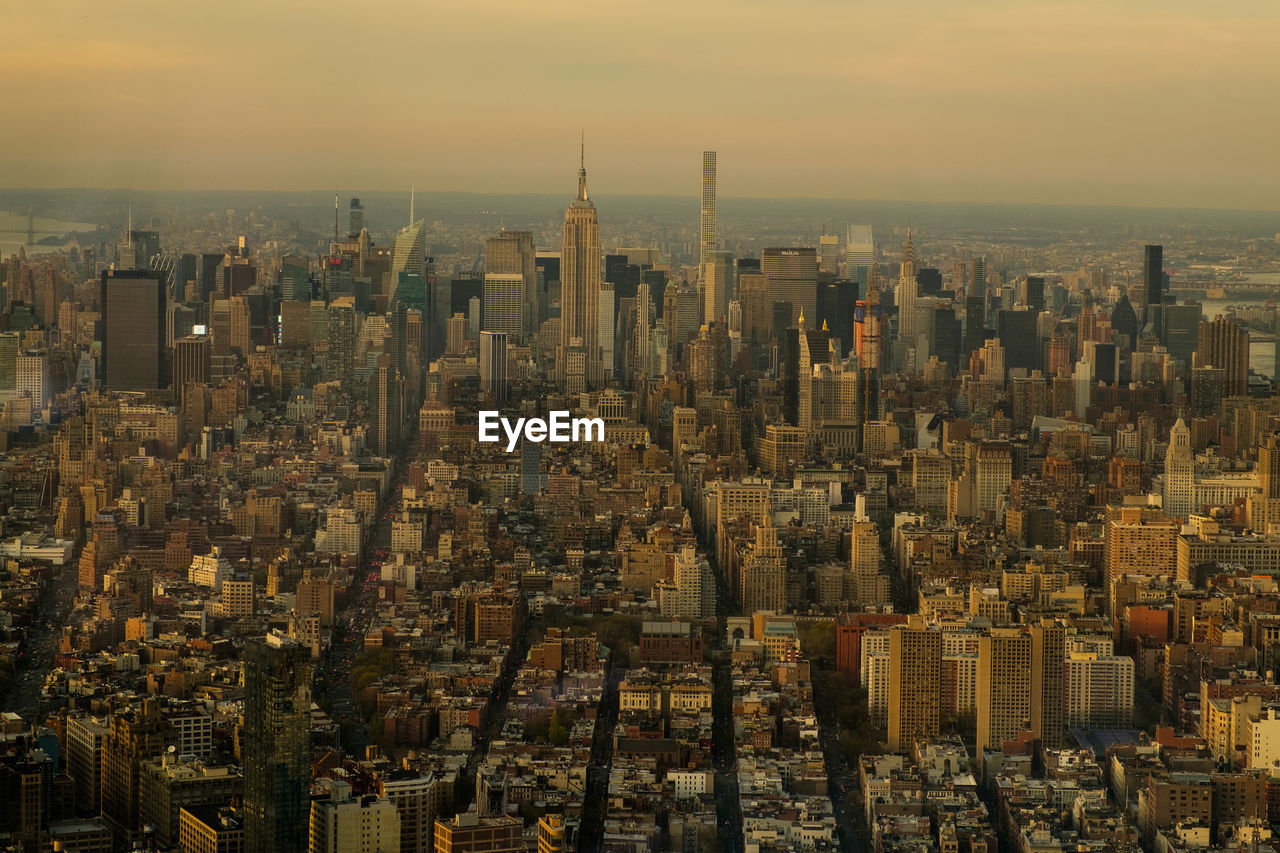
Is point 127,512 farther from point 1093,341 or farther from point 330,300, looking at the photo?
point 1093,341

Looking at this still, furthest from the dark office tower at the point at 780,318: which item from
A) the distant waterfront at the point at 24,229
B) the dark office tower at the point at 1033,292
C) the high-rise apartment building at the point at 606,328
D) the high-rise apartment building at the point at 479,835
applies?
the high-rise apartment building at the point at 479,835

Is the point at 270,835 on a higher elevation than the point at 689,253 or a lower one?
lower

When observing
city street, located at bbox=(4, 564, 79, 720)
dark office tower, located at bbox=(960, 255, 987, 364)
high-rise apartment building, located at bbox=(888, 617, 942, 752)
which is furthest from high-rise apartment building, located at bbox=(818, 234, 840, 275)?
city street, located at bbox=(4, 564, 79, 720)

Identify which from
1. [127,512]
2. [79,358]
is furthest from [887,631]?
[79,358]

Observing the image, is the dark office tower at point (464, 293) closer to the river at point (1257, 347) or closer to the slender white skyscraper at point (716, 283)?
the slender white skyscraper at point (716, 283)

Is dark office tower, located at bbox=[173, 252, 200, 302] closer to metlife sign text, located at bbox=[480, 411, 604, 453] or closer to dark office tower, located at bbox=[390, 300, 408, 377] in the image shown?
dark office tower, located at bbox=[390, 300, 408, 377]

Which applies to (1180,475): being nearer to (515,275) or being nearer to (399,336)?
(515,275)

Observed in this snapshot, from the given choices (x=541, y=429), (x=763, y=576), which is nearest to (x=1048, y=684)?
(x=763, y=576)
